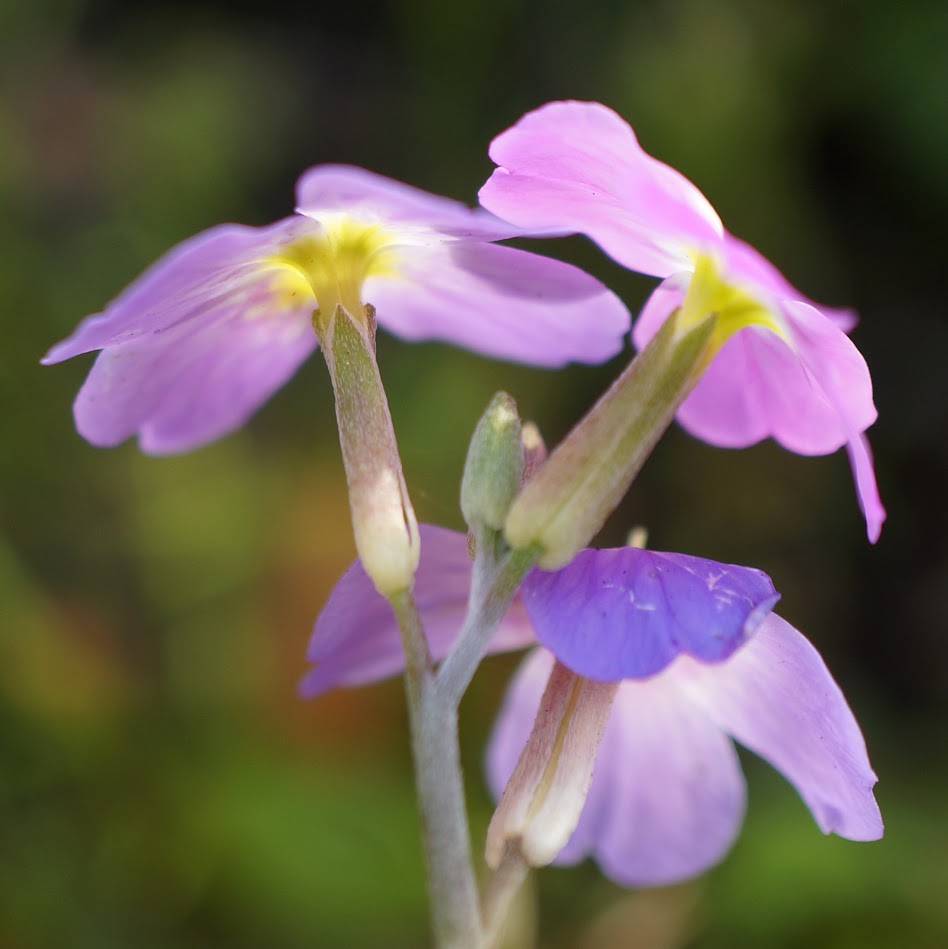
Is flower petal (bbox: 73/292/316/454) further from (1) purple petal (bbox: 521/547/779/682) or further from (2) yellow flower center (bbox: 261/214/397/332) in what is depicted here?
(1) purple petal (bbox: 521/547/779/682)

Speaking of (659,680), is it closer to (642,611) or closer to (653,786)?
(653,786)

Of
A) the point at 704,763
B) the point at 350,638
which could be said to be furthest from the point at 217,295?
the point at 704,763

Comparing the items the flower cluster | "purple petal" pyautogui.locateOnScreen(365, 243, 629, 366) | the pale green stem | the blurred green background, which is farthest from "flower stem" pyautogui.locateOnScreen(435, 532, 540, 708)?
the blurred green background

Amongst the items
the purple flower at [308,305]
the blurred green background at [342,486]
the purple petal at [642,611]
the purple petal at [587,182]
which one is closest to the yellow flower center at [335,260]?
the purple flower at [308,305]

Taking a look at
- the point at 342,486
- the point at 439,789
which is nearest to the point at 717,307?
the point at 439,789

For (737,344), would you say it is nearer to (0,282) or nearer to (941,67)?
(0,282)

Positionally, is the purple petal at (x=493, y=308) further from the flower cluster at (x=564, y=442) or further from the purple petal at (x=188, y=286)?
the purple petal at (x=188, y=286)
